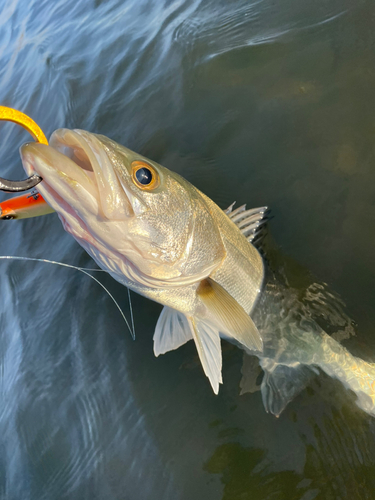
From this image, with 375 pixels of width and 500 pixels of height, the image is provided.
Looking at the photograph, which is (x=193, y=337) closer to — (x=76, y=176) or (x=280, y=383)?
(x=280, y=383)

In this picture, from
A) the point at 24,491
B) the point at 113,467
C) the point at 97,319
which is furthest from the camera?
the point at 97,319

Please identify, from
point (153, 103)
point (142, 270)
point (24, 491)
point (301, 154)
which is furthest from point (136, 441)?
Result: point (153, 103)

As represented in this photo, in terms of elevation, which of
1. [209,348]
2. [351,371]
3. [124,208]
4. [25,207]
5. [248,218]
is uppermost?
Answer: [124,208]

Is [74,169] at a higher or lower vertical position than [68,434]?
higher

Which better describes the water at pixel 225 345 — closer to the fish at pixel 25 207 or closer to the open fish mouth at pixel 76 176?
the fish at pixel 25 207

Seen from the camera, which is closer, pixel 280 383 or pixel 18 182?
pixel 18 182

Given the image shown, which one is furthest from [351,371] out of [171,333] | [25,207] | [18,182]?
[25,207]

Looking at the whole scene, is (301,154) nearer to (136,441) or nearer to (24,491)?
(136,441)
